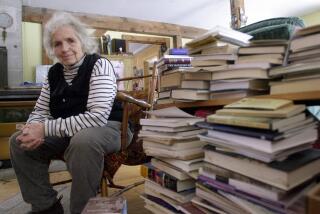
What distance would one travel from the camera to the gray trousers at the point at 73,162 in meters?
1.11

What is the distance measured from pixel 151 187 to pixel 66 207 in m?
0.65

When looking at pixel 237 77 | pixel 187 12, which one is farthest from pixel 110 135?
pixel 187 12

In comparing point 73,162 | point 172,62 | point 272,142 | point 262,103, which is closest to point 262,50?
point 262,103

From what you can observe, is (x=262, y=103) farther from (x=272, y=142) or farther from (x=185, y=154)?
(x=185, y=154)

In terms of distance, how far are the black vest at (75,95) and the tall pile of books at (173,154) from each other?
33cm

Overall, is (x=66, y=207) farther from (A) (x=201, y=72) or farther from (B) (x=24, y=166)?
(A) (x=201, y=72)

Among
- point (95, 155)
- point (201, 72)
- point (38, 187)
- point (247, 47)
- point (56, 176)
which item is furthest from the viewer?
point (56, 176)

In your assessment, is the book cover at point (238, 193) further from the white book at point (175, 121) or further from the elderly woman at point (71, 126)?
the elderly woman at point (71, 126)

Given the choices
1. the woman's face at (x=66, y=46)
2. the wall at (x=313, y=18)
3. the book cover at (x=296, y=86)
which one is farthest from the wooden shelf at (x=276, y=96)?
the wall at (x=313, y=18)

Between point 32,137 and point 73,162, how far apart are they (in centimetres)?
23

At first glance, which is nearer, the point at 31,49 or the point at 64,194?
the point at 64,194

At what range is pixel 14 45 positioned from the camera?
3498 mm

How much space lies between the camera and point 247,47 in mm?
911

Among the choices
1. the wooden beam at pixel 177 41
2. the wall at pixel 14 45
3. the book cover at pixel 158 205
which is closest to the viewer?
the book cover at pixel 158 205
